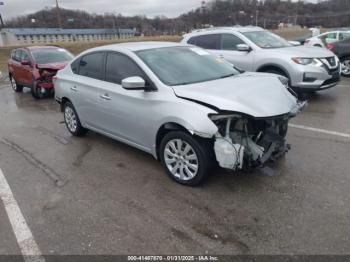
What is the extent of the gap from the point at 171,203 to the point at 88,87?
2.57 m

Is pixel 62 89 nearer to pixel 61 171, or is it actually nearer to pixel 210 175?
pixel 61 171

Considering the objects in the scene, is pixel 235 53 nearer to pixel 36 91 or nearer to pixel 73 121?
pixel 73 121

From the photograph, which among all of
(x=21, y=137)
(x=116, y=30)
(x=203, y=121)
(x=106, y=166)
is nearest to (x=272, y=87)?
(x=203, y=121)

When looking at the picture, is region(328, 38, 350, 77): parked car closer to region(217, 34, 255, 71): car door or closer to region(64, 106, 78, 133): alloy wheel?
region(217, 34, 255, 71): car door

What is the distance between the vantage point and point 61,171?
4.77 metres

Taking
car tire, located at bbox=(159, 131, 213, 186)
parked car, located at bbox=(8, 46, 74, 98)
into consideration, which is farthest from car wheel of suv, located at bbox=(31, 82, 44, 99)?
car tire, located at bbox=(159, 131, 213, 186)

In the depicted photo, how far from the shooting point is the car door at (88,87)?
5160 millimetres

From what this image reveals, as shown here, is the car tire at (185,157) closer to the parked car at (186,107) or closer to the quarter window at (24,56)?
the parked car at (186,107)

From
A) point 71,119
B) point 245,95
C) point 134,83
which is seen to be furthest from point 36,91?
point 245,95

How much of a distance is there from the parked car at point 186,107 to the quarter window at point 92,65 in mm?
19

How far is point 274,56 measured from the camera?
7809 millimetres

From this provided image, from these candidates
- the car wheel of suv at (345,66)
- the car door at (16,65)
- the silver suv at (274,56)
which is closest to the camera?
the silver suv at (274,56)

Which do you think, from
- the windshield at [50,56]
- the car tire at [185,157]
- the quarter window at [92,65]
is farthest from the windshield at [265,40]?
the windshield at [50,56]

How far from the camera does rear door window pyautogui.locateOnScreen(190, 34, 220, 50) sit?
912 centimetres
